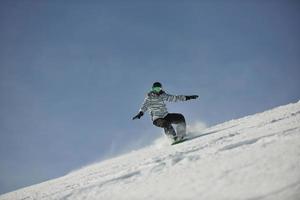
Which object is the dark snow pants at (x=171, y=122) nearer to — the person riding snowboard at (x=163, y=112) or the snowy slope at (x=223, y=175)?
the person riding snowboard at (x=163, y=112)

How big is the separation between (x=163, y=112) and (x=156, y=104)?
304 mm

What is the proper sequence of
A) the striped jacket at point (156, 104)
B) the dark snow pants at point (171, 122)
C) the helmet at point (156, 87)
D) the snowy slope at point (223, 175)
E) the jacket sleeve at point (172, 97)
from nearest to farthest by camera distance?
the snowy slope at point (223, 175), the dark snow pants at point (171, 122), the striped jacket at point (156, 104), the helmet at point (156, 87), the jacket sleeve at point (172, 97)

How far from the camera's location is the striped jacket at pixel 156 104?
1023cm

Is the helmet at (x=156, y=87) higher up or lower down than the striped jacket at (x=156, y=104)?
higher up

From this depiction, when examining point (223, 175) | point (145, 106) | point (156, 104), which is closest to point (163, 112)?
point (156, 104)

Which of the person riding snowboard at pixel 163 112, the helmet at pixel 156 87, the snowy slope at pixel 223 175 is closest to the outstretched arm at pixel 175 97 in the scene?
the person riding snowboard at pixel 163 112

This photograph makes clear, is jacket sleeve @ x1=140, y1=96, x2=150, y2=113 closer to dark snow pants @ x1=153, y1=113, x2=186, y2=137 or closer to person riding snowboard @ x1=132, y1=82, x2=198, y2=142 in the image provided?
person riding snowboard @ x1=132, y1=82, x2=198, y2=142

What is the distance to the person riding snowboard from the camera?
32.4 feet

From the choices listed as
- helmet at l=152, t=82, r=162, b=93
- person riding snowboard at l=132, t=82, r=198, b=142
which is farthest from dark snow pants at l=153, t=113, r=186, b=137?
helmet at l=152, t=82, r=162, b=93

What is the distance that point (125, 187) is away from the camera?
14.4 feet

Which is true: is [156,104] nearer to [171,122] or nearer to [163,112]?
[163,112]

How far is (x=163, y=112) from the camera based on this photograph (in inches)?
402

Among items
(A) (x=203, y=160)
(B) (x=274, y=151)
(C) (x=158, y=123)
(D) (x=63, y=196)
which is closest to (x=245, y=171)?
(B) (x=274, y=151)

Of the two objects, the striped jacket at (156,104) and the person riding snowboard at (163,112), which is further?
the striped jacket at (156,104)
